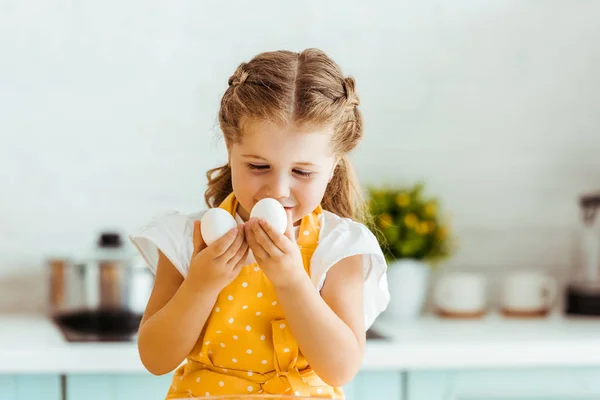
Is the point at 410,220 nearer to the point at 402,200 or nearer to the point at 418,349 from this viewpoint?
the point at 402,200

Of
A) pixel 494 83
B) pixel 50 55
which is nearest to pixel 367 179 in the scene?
pixel 494 83

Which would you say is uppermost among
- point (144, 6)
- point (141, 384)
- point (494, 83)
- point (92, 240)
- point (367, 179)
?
point (144, 6)

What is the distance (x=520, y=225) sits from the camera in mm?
2283

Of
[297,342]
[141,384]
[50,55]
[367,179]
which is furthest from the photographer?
[367,179]

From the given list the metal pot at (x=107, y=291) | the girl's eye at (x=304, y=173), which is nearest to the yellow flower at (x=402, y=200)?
the metal pot at (x=107, y=291)

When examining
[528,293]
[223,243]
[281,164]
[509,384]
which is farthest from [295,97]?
[528,293]

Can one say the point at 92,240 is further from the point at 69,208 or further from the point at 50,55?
the point at 50,55

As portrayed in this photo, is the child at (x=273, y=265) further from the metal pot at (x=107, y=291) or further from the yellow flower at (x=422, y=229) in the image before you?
the yellow flower at (x=422, y=229)

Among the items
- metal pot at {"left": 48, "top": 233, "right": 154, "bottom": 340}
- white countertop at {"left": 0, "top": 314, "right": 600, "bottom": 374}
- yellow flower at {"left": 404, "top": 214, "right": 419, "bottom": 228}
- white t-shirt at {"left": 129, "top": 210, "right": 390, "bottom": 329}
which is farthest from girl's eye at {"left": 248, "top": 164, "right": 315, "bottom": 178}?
yellow flower at {"left": 404, "top": 214, "right": 419, "bottom": 228}

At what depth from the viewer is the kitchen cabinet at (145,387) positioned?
1.63 metres

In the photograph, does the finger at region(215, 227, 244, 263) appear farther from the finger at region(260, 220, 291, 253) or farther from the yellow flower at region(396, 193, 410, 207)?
the yellow flower at region(396, 193, 410, 207)

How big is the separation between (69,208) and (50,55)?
36 cm

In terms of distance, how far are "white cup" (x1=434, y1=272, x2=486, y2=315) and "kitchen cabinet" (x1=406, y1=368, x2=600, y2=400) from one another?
→ 315mm

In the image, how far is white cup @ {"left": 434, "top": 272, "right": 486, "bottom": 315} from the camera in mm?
2072
